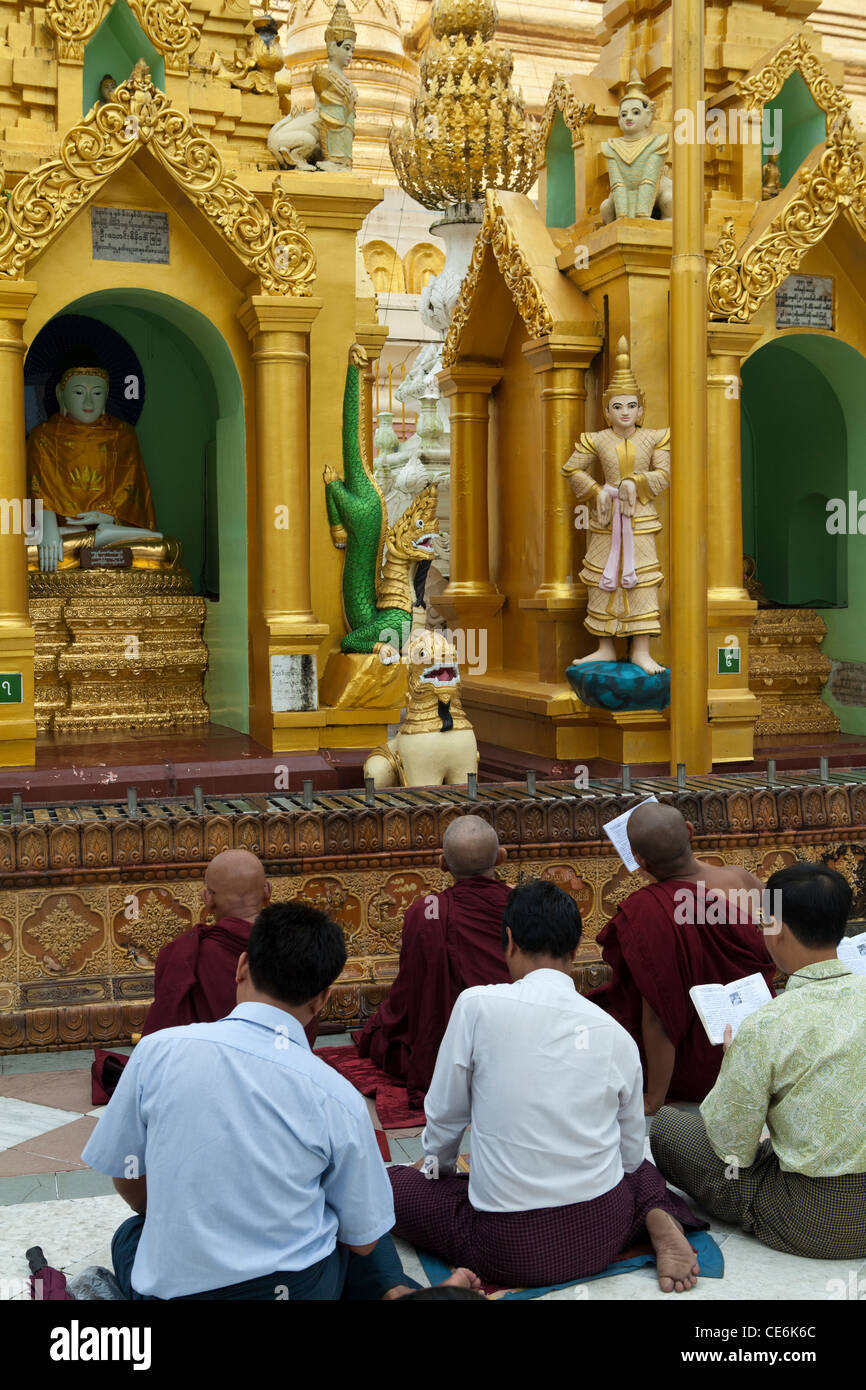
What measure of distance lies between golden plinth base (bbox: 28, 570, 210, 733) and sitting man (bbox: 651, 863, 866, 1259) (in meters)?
6.14

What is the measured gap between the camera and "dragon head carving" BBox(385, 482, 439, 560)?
8.71 m

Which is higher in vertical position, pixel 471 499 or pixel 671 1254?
pixel 471 499

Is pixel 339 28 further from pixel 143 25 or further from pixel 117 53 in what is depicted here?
pixel 117 53

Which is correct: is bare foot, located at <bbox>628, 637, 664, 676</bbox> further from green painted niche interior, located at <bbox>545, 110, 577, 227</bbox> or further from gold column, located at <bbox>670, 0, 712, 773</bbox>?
green painted niche interior, located at <bbox>545, 110, 577, 227</bbox>

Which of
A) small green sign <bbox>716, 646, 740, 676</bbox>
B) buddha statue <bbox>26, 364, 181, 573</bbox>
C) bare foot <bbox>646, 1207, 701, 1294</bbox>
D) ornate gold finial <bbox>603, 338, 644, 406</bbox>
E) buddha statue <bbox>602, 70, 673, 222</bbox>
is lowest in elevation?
bare foot <bbox>646, 1207, 701, 1294</bbox>

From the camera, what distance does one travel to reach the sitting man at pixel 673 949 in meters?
4.63

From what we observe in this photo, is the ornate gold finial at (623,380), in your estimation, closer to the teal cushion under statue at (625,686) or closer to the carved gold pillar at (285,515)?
the teal cushion under statue at (625,686)

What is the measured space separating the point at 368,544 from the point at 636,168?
9.65 ft

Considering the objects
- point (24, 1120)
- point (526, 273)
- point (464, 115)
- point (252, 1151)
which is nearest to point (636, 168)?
point (526, 273)

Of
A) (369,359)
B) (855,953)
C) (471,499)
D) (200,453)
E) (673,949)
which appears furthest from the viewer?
(471,499)

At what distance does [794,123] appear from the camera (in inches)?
399

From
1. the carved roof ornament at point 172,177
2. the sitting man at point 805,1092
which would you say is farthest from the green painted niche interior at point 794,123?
the sitting man at point 805,1092

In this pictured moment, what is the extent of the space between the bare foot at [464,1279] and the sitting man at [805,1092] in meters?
0.72

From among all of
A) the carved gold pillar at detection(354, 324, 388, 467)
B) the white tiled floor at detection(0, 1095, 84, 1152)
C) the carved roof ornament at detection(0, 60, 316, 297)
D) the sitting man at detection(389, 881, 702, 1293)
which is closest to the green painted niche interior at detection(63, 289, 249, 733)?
the carved roof ornament at detection(0, 60, 316, 297)
